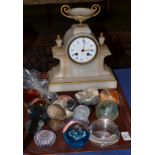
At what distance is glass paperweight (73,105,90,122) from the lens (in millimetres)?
1174

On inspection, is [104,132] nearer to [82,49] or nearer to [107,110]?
[107,110]

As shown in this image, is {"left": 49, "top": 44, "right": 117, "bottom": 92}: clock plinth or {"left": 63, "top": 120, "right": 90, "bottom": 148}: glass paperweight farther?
{"left": 49, "top": 44, "right": 117, "bottom": 92}: clock plinth

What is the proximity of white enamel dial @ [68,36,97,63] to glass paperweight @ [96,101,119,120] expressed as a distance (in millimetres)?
207

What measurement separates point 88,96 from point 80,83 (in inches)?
3.9

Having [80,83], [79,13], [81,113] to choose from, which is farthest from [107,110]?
[79,13]

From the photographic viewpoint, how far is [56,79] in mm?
1373

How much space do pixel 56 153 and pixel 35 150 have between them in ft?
0.19

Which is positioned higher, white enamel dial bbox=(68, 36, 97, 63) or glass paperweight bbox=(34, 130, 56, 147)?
white enamel dial bbox=(68, 36, 97, 63)

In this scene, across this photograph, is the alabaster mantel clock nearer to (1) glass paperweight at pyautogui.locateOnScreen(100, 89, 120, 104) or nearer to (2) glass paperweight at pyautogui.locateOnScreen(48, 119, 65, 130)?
(1) glass paperweight at pyautogui.locateOnScreen(100, 89, 120, 104)

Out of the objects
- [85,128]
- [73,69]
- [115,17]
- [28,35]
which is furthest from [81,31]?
[115,17]

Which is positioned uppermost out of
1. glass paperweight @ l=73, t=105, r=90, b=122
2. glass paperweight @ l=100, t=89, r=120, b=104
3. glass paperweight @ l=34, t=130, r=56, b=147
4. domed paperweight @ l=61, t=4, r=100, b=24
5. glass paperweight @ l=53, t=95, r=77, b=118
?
domed paperweight @ l=61, t=4, r=100, b=24

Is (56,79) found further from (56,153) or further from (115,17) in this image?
(115,17)

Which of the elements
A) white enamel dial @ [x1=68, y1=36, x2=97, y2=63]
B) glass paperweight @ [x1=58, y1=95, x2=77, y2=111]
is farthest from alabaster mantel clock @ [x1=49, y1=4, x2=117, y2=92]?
glass paperweight @ [x1=58, y1=95, x2=77, y2=111]

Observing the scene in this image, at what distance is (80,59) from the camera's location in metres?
1.35
